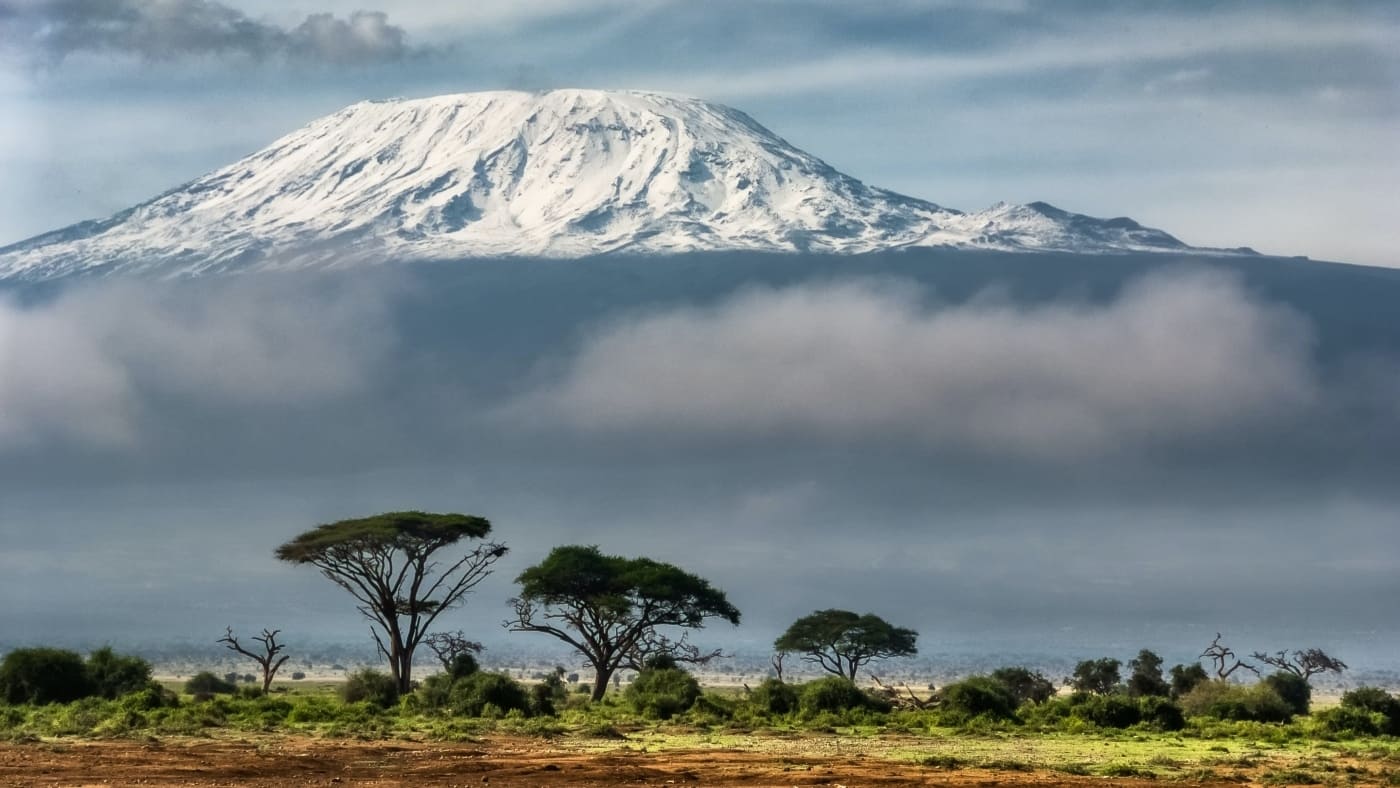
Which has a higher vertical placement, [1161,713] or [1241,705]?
[1241,705]

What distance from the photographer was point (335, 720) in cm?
4266

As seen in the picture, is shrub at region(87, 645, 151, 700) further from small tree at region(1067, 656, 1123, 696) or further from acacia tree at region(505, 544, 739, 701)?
small tree at region(1067, 656, 1123, 696)

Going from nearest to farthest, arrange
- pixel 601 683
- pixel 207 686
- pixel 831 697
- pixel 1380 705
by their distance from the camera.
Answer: pixel 1380 705
pixel 831 697
pixel 601 683
pixel 207 686

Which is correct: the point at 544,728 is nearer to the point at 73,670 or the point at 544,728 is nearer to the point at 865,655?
the point at 73,670

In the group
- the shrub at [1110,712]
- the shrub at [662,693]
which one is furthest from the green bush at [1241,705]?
the shrub at [662,693]

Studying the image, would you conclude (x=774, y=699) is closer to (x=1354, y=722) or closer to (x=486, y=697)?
(x=486, y=697)

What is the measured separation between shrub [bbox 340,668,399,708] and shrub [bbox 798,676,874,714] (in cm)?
1346

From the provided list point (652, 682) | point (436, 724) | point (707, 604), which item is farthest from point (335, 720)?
point (707, 604)

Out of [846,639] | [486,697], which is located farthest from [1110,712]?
[846,639]

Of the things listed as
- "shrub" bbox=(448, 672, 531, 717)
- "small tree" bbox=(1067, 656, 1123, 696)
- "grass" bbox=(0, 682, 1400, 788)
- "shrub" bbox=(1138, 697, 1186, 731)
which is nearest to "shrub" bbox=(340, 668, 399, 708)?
"grass" bbox=(0, 682, 1400, 788)

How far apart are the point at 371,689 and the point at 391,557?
1085 centimetres

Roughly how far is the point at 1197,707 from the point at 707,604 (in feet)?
86.9

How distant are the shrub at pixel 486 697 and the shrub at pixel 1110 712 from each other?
1387cm

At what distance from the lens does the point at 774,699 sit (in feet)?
158
